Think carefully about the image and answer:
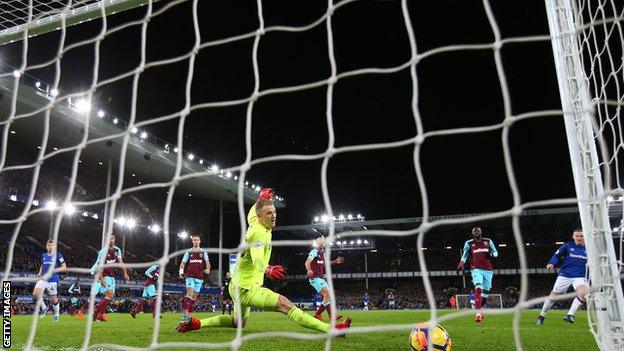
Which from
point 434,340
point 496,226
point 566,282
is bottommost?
point 434,340

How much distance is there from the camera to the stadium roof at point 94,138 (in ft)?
73.6

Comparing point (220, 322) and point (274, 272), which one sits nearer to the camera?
point (274, 272)

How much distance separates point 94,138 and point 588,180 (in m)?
28.2

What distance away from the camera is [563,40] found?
3.98 meters

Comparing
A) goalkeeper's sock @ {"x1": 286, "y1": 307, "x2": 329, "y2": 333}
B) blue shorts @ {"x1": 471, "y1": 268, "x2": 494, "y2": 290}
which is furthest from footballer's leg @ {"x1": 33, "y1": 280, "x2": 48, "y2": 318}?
blue shorts @ {"x1": 471, "y1": 268, "x2": 494, "y2": 290}

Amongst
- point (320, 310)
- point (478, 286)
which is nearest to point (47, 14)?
point (320, 310)

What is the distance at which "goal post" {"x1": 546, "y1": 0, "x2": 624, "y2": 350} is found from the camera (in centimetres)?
342

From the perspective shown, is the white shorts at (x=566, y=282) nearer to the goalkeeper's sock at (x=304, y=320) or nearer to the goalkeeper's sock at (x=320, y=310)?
the goalkeeper's sock at (x=320, y=310)

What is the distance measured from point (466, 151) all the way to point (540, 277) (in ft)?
58.7

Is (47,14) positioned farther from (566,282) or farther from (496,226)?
(496,226)

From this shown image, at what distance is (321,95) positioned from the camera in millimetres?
21953

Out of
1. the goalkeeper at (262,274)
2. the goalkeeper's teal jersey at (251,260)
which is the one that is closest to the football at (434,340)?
the goalkeeper at (262,274)

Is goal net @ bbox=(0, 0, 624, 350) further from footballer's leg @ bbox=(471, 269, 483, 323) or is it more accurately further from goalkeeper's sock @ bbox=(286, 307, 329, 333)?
footballer's leg @ bbox=(471, 269, 483, 323)

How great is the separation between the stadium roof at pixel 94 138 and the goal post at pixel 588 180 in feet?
63.4
